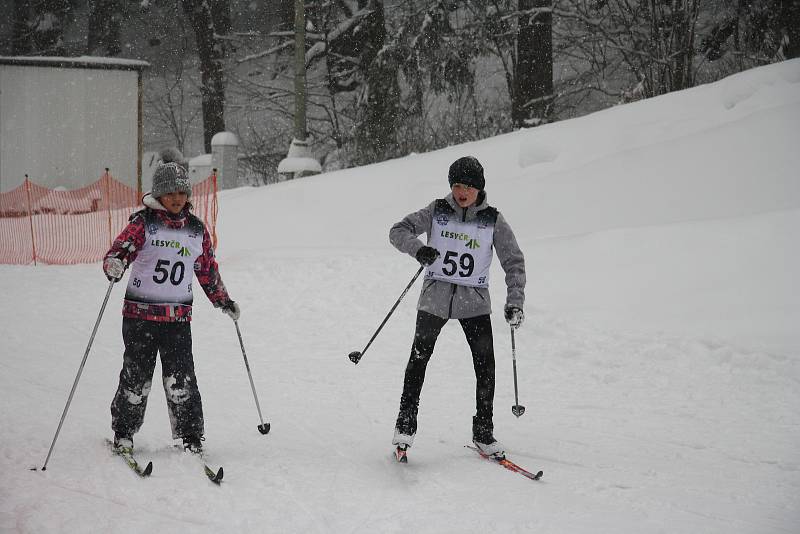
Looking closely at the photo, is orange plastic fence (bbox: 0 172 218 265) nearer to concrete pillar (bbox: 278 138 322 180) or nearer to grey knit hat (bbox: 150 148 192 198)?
concrete pillar (bbox: 278 138 322 180)

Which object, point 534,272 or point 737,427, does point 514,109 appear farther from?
point 737,427

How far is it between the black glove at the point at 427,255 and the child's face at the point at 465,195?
15.1 inches

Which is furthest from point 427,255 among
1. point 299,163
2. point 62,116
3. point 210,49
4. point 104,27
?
point 104,27

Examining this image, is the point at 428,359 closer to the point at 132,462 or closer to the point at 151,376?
the point at 151,376

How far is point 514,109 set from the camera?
17.4 metres

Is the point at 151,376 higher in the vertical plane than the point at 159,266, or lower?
lower

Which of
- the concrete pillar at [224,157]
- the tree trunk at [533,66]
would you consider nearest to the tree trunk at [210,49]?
the concrete pillar at [224,157]

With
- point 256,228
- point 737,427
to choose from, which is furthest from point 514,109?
point 737,427

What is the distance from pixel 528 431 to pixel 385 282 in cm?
459

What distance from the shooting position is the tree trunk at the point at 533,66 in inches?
650

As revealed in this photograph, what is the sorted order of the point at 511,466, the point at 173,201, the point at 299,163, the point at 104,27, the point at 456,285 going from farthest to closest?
the point at 104,27
the point at 299,163
the point at 456,285
the point at 511,466
the point at 173,201

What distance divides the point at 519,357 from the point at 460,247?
3223mm

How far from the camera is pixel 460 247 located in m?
4.87

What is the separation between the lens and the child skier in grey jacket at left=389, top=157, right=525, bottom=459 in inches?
190
